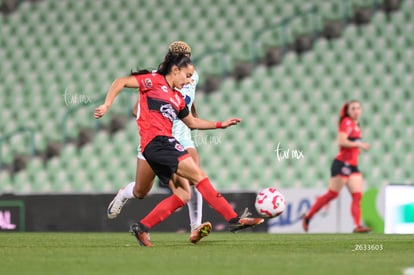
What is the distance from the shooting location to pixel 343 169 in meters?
12.3

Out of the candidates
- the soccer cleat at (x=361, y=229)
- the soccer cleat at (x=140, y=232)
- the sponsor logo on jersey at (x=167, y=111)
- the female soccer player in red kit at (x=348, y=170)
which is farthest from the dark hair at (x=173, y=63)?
the soccer cleat at (x=361, y=229)

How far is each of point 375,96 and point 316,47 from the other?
138cm

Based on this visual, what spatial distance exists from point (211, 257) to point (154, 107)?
1695mm

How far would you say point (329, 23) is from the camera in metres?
16.0

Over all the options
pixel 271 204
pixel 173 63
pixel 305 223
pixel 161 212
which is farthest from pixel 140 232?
pixel 305 223

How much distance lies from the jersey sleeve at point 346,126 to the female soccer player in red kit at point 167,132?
4169 millimetres

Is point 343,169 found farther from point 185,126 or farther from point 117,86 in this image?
point 117,86

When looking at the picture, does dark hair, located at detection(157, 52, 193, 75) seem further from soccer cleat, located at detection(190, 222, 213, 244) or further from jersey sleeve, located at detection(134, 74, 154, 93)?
soccer cleat, located at detection(190, 222, 213, 244)

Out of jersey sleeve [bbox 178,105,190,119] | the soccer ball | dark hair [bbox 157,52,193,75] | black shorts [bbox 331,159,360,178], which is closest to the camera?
dark hair [bbox 157,52,193,75]

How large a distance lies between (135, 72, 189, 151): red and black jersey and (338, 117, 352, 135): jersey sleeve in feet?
14.7

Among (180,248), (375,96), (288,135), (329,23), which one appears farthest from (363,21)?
(180,248)

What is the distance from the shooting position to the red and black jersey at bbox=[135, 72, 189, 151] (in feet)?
26.4

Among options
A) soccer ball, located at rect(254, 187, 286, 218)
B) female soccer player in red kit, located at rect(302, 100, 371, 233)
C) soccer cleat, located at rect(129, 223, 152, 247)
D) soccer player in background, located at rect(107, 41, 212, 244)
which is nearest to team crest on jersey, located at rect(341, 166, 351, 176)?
female soccer player in red kit, located at rect(302, 100, 371, 233)

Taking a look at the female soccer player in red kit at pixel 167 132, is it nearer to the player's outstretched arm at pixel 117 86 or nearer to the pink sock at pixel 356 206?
the player's outstretched arm at pixel 117 86
